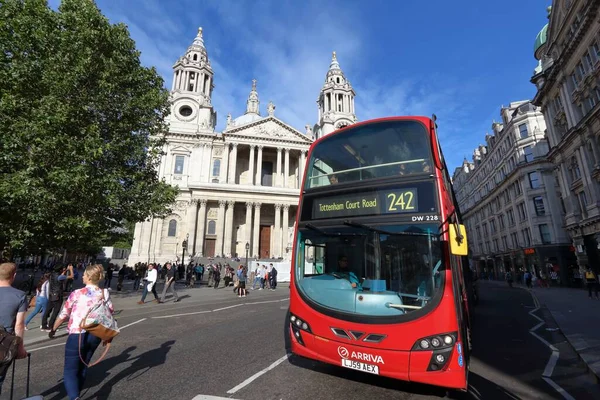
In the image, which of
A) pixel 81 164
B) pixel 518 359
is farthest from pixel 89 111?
pixel 518 359

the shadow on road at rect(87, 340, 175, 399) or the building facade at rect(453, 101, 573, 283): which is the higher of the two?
the building facade at rect(453, 101, 573, 283)

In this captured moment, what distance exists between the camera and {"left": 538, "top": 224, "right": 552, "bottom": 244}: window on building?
30656 mm

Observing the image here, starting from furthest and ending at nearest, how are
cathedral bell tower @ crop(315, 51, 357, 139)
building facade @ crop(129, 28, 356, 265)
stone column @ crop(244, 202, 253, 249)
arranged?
cathedral bell tower @ crop(315, 51, 357, 139), stone column @ crop(244, 202, 253, 249), building facade @ crop(129, 28, 356, 265)

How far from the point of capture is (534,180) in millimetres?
32438

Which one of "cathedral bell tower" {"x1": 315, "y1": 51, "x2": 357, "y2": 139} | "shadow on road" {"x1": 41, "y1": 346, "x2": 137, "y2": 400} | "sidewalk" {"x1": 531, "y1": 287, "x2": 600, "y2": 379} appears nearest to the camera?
"shadow on road" {"x1": 41, "y1": 346, "x2": 137, "y2": 400}

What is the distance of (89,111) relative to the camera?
12750mm

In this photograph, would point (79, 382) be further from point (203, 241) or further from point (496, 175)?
point (496, 175)

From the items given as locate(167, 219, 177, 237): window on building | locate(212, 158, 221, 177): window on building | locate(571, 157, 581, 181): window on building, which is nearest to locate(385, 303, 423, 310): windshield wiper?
locate(571, 157, 581, 181): window on building

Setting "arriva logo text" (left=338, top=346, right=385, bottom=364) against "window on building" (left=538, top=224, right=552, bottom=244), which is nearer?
"arriva logo text" (left=338, top=346, right=385, bottom=364)

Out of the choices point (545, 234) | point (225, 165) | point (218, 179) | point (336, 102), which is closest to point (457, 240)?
point (545, 234)

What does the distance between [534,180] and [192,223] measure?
38459 mm

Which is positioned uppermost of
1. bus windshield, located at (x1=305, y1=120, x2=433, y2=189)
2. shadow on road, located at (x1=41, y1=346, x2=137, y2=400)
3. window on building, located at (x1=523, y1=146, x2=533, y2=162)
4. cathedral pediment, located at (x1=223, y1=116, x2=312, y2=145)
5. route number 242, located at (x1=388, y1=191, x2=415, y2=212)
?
cathedral pediment, located at (x1=223, y1=116, x2=312, y2=145)

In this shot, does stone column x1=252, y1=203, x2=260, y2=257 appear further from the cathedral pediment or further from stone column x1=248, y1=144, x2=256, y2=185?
the cathedral pediment

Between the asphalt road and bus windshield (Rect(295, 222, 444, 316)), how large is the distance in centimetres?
122
